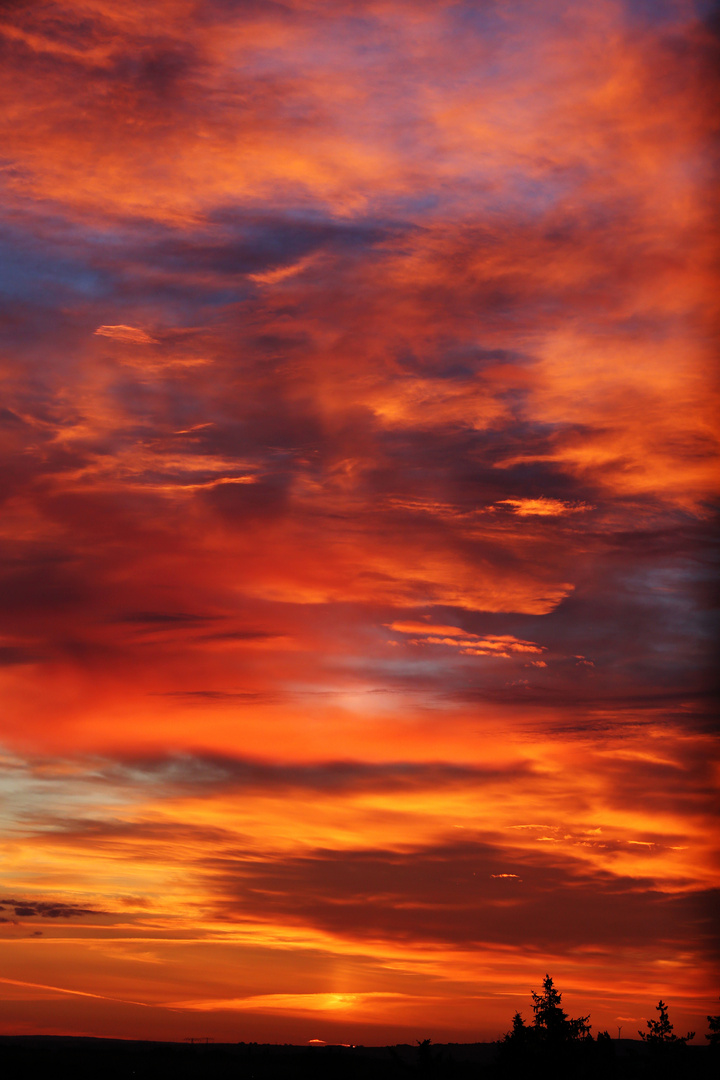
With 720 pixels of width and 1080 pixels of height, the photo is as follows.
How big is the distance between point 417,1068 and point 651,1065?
26024 millimetres

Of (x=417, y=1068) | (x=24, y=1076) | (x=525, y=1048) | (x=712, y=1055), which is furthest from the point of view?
(x=24, y=1076)

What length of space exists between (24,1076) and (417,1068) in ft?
388

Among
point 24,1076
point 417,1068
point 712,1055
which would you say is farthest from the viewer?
point 24,1076

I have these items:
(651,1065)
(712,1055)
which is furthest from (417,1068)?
(712,1055)

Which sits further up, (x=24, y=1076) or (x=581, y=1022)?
(x=581, y=1022)

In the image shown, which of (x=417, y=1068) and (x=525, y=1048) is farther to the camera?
(x=417, y=1068)

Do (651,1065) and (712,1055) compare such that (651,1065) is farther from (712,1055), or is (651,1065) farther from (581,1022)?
(712,1055)

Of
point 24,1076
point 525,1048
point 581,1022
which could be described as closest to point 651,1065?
point 581,1022

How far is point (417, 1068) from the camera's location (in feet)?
372

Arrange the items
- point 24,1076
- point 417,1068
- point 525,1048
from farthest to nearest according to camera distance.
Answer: point 24,1076 < point 417,1068 < point 525,1048

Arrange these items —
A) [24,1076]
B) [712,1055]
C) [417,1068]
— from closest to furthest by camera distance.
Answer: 1. [712,1055]
2. [417,1068]
3. [24,1076]

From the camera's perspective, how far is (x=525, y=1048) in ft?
Answer: 329

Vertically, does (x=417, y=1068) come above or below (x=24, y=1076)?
above

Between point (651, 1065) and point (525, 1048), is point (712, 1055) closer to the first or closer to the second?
Answer: point (525, 1048)
